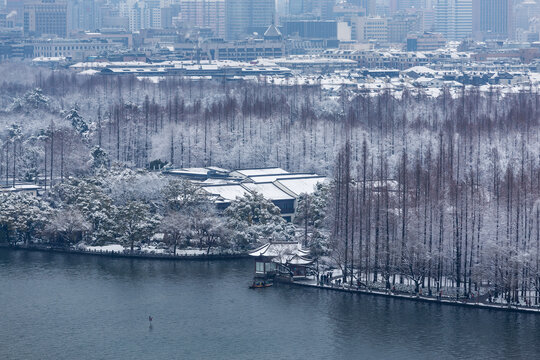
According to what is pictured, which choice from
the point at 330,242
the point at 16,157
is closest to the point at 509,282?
the point at 330,242

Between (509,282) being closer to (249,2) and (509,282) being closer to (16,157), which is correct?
(16,157)

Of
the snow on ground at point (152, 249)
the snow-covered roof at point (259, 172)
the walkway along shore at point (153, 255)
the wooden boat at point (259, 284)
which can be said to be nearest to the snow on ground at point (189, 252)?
the walkway along shore at point (153, 255)

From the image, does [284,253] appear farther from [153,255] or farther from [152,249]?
[152,249]

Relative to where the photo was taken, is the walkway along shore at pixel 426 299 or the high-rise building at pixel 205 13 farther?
the high-rise building at pixel 205 13

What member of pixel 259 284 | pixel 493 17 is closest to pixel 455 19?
pixel 493 17

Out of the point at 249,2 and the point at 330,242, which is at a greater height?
the point at 249,2

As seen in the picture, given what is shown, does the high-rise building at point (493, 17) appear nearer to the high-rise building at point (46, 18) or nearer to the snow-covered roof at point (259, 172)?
the high-rise building at point (46, 18)
